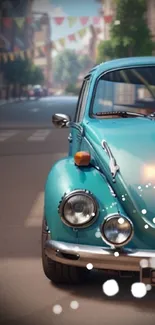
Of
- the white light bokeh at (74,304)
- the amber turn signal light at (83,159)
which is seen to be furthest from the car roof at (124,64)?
the white light bokeh at (74,304)

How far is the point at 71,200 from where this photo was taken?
163 inches

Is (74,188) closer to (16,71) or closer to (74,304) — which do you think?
(74,304)

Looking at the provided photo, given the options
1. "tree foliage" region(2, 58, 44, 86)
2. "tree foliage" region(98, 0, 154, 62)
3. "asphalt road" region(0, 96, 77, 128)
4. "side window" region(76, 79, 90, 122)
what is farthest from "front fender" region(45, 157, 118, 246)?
"tree foliage" region(2, 58, 44, 86)

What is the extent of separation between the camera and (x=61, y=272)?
14.7 ft

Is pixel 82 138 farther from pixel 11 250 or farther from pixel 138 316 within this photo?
pixel 138 316

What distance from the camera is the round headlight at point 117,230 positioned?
3.99 meters

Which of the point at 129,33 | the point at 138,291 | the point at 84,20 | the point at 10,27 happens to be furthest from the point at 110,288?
the point at 10,27

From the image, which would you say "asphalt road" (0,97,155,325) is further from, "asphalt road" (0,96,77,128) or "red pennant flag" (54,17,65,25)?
"red pennant flag" (54,17,65,25)

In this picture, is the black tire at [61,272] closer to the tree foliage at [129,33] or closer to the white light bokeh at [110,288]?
the white light bokeh at [110,288]

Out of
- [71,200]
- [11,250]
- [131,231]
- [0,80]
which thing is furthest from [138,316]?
[0,80]

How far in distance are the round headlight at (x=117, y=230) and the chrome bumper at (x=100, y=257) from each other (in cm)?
6

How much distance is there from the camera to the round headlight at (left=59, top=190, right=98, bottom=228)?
409 cm

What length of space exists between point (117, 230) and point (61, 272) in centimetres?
68

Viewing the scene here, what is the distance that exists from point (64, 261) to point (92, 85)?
6.68 feet
